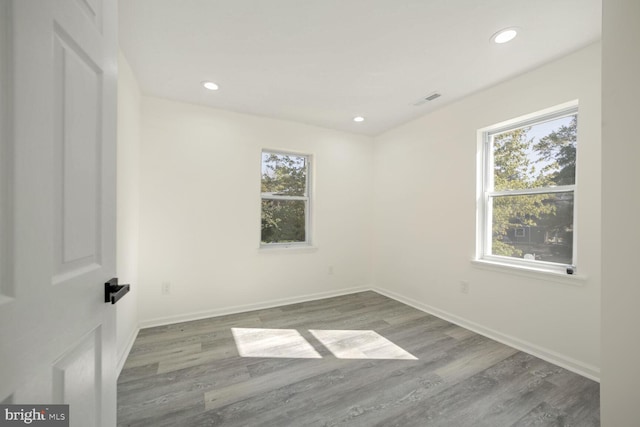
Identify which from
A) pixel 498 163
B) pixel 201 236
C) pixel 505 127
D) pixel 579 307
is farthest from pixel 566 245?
pixel 201 236

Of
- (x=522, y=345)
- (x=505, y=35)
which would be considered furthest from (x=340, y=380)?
(x=505, y=35)

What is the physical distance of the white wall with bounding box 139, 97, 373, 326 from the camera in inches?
110

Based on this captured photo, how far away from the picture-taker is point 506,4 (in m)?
1.58

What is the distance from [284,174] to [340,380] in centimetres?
255

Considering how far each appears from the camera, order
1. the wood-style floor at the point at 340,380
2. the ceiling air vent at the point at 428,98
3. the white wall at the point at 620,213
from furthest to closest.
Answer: the ceiling air vent at the point at 428,98 → the wood-style floor at the point at 340,380 → the white wall at the point at 620,213

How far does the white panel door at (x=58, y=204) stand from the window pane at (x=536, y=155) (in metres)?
3.14

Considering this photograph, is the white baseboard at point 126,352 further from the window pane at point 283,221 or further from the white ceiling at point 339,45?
the white ceiling at point 339,45

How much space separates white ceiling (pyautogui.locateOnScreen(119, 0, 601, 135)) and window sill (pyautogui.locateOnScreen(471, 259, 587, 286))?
1.78 metres

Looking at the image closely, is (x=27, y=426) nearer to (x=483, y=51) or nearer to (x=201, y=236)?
(x=201, y=236)

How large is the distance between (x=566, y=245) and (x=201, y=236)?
3.60 m

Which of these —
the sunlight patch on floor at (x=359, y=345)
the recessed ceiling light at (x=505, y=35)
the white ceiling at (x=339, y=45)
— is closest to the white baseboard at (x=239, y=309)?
the sunlight patch on floor at (x=359, y=345)

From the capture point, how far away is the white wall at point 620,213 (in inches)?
36.5

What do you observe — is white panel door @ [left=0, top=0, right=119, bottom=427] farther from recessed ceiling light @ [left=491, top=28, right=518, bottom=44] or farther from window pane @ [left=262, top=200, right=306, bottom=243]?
window pane @ [left=262, top=200, right=306, bottom=243]

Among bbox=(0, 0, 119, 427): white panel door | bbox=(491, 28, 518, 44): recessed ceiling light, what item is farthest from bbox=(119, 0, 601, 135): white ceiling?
bbox=(0, 0, 119, 427): white panel door
